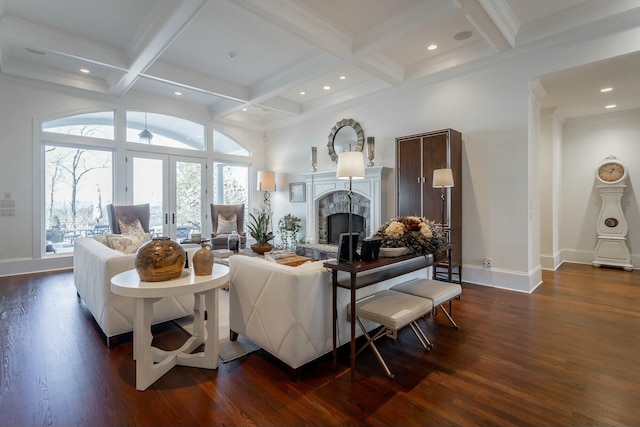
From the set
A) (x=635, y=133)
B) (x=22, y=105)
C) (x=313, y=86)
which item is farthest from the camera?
(x=313, y=86)

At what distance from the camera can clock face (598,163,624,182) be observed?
541 centimetres

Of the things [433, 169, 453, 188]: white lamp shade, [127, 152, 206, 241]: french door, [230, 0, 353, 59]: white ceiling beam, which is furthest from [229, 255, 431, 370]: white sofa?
[127, 152, 206, 241]: french door

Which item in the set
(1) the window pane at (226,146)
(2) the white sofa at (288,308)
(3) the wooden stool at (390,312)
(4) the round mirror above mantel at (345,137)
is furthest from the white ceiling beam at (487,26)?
(1) the window pane at (226,146)

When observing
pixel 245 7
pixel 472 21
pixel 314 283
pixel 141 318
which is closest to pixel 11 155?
pixel 245 7

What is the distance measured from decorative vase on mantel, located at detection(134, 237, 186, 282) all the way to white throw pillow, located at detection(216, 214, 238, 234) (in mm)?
4392

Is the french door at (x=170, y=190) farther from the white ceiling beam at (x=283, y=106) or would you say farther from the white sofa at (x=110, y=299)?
the white sofa at (x=110, y=299)

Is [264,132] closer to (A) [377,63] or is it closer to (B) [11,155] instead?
(A) [377,63]

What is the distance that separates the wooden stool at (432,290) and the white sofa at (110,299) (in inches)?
80.1

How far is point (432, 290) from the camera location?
8.59ft

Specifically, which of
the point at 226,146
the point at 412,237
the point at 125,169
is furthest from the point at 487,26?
the point at 125,169

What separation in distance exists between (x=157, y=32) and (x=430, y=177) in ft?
13.1

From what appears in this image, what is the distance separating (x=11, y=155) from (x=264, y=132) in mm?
4881

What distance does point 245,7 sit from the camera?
3160mm

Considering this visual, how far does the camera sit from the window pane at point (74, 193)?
5.38 m
